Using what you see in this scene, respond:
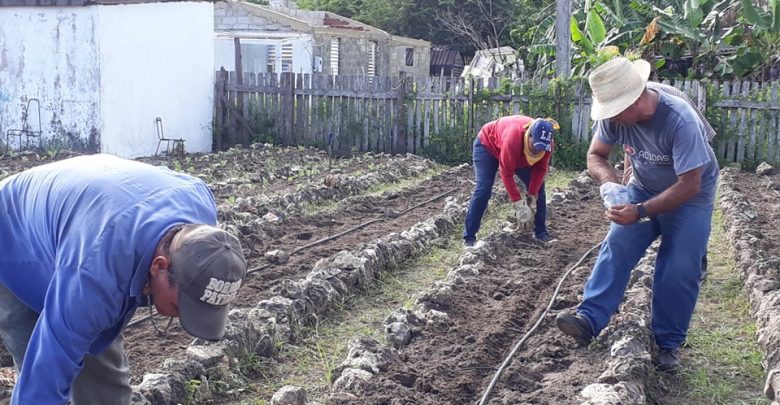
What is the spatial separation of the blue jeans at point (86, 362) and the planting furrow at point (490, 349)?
1462 mm

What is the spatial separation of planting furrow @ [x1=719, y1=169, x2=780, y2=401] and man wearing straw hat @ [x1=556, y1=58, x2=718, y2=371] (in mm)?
608

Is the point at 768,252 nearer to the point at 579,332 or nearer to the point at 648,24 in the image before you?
the point at 579,332

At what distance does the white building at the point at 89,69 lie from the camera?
14414 millimetres

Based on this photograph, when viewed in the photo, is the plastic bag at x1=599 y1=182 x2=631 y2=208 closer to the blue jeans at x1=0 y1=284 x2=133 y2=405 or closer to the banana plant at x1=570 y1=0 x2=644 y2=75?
the blue jeans at x1=0 y1=284 x2=133 y2=405

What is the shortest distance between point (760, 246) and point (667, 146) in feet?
11.5

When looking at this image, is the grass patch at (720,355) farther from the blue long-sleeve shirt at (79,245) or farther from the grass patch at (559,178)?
the grass patch at (559,178)

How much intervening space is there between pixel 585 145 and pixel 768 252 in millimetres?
7252

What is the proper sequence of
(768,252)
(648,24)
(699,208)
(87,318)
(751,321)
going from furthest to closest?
(648,24)
(768,252)
(751,321)
(699,208)
(87,318)

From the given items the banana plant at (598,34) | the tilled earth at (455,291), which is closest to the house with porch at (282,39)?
the banana plant at (598,34)

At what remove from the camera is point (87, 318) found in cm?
262

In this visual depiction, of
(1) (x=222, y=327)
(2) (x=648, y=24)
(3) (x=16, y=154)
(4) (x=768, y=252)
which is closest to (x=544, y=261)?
(4) (x=768, y=252)

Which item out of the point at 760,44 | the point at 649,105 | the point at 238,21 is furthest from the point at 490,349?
the point at 238,21

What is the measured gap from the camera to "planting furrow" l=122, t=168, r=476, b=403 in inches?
192

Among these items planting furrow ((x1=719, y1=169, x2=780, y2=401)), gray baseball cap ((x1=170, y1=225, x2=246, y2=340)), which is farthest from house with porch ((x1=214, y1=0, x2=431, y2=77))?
gray baseball cap ((x1=170, y1=225, x2=246, y2=340))
